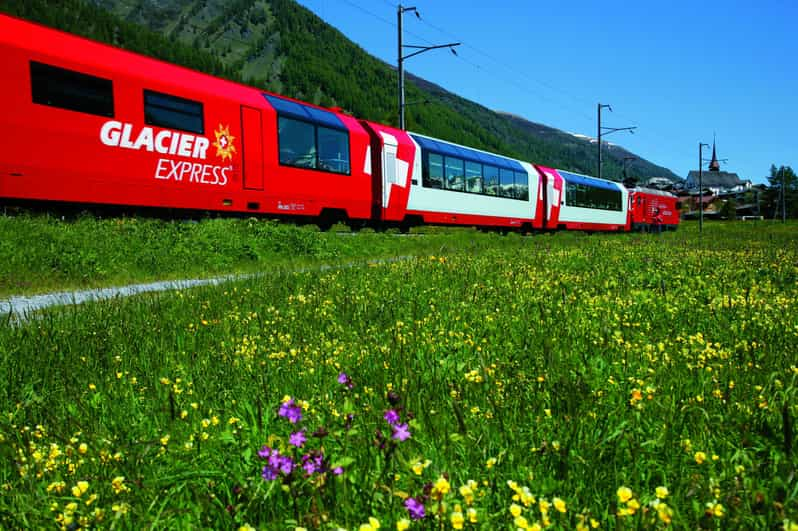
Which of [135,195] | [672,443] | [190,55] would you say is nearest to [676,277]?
[672,443]

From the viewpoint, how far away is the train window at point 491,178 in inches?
955

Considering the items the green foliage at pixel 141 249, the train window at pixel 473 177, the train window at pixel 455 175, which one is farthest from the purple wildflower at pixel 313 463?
the train window at pixel 473 177

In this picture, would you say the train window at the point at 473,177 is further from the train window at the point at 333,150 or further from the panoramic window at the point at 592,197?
the panoramic window at the point at 592,197

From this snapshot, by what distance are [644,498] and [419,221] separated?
19.4m

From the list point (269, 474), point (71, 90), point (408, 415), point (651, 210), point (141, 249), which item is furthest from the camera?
point (651, 210)

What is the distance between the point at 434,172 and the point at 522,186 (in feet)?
26.5

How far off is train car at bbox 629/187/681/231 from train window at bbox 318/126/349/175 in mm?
32285

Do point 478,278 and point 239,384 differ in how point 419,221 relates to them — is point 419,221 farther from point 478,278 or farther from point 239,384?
point 239,384

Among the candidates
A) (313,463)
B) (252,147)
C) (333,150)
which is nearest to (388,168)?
(333,150)

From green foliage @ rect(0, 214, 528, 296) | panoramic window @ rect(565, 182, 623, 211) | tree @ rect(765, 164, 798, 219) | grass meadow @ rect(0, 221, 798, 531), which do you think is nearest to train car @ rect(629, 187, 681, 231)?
panoramic window @ rect(565, 182, 623, 211)

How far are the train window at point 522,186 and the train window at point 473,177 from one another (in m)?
3.80

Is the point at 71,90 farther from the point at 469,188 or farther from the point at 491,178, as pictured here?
the point at 491,178

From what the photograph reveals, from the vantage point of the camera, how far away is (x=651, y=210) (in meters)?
45.4

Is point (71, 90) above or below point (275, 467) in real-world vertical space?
above
